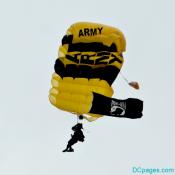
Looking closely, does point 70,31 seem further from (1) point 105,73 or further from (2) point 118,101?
(2) point 118,101

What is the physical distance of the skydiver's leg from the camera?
29047 mm

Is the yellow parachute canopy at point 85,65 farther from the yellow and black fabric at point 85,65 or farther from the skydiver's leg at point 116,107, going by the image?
the skydiver's leg at point 116,107

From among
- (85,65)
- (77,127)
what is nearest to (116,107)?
(77,127)

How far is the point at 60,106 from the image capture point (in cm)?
3212

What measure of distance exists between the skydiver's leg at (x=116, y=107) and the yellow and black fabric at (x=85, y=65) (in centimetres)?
157

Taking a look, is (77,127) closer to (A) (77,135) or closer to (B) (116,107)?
(A) (77,135)

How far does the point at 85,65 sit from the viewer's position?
32562mm

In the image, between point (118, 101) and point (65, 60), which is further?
point (65, 60)

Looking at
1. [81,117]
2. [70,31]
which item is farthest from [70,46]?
[81,117]

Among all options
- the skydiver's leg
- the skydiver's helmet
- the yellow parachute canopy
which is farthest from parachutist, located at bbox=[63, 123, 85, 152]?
the skydiver's leg

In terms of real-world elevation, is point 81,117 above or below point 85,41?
below

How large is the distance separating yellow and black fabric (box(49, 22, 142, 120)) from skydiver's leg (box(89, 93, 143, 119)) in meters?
1.57

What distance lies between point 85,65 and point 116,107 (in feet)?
12.2

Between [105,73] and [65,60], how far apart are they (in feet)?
6.34
